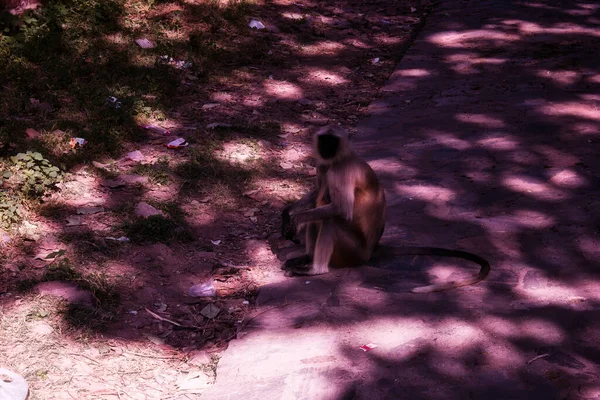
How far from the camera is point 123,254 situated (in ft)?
14.2

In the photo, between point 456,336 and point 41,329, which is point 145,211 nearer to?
point 41,329

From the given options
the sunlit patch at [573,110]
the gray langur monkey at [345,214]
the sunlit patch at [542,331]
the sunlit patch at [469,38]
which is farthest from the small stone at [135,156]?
the sunlit patch at [469,38]

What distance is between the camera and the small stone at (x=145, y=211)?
4719 mm

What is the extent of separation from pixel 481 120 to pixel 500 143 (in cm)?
49

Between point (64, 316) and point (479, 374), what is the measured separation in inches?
80.8

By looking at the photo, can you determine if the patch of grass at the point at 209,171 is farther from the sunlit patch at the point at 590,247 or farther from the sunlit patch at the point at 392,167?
the sunlit patch at the point at 590,247

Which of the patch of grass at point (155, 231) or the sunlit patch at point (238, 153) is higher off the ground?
the sunlit patch at point (238, 153)

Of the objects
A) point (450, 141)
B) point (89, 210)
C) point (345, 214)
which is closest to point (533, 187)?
point (450, 141)

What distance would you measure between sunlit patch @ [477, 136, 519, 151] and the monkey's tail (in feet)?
5.65

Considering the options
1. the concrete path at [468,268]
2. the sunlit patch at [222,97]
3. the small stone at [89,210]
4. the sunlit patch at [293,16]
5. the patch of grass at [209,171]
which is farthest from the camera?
the sunlit patch at [293,16]

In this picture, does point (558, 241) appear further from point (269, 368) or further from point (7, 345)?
point (7, 345)

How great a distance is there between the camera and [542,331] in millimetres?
3488

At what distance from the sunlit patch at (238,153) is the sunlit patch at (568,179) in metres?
2.19

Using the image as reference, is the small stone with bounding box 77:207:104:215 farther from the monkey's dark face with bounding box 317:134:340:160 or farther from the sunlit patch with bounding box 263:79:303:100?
the sunlit patch with bounding box 263:79:303:100
